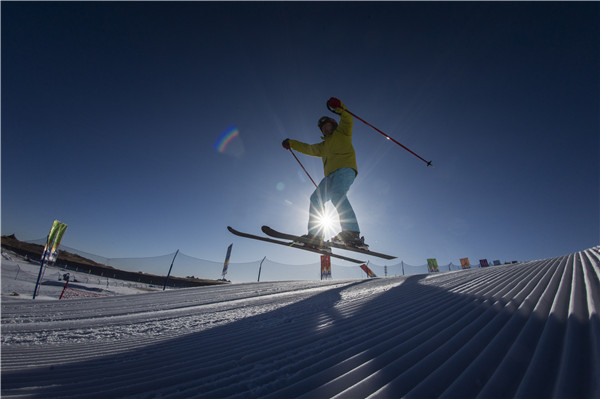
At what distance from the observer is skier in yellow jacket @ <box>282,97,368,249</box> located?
14.9 feet

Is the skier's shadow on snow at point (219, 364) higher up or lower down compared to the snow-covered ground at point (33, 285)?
higher up

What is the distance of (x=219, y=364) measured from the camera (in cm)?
155

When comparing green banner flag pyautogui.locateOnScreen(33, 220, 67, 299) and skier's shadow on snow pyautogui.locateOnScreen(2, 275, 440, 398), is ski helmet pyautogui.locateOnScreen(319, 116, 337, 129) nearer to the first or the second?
skier's shadow on snow pyautogui.locateOnScreen(2, 275, 440, 398)

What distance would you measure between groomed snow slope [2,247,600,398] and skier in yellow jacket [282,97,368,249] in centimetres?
196

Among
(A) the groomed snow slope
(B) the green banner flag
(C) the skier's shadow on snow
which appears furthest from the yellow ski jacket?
(B) the green banner flag

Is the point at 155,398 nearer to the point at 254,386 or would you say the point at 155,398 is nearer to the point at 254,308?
the point at 254,386

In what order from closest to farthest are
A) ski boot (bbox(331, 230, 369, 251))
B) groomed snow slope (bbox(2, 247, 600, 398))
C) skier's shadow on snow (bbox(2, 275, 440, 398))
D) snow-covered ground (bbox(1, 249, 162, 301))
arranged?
groomed snow slope (bbox(2, 247, 600, 398)) < skier's shadow on snow (bbox(2, 275, 440, 398)) < ski boot (bbox(331, 230, 369, 251)) < snow-covered ground (bbox(1, 249, 162, 301))

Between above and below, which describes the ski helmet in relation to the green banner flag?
above

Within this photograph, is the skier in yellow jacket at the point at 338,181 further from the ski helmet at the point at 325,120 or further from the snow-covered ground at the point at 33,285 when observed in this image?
the snow-covered ground at the point at 33,285

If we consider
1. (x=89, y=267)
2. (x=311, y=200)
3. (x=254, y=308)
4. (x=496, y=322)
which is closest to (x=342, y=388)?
(x=496, y=322)

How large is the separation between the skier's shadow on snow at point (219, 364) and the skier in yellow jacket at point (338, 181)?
2.30 m

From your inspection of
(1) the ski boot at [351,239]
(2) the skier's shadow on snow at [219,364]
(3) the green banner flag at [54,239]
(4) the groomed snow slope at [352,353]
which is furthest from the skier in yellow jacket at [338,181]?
(3) the green banner flag at [54,239]

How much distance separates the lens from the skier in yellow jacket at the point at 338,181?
179 inches


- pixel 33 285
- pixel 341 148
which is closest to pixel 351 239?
pixel 341 148
